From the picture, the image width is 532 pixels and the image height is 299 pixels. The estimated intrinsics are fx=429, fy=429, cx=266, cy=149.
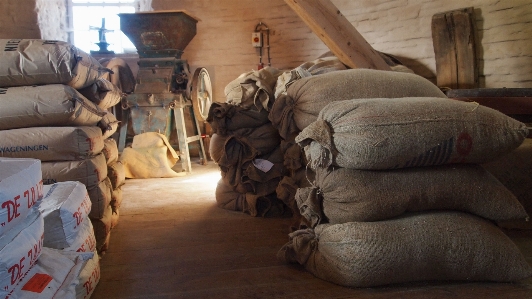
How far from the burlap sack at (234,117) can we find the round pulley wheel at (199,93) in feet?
5.77

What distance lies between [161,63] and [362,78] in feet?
9.68

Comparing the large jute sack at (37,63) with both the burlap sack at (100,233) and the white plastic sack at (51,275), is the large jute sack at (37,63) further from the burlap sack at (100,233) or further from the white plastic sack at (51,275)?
the white plastic sack at (51,275)

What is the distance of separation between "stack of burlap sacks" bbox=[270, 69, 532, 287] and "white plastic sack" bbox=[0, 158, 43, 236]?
0.91m

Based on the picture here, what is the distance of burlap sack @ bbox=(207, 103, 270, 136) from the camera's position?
8.69 feet

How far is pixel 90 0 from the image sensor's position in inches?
219

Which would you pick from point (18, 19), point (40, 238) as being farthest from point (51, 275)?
point (18, 19)

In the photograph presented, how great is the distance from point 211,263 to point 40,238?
2.59 ft

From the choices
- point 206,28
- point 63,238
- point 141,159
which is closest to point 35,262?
point 63,238

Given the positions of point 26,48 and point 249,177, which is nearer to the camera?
point 26,48

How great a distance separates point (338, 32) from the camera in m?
2.87

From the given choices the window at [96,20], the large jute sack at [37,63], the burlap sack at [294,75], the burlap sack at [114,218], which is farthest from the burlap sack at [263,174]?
the window at [96,20]

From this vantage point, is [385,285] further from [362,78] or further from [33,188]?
[33,188]

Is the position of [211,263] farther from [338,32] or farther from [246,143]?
[338,32]

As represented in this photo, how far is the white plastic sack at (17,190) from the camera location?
3.36ft
